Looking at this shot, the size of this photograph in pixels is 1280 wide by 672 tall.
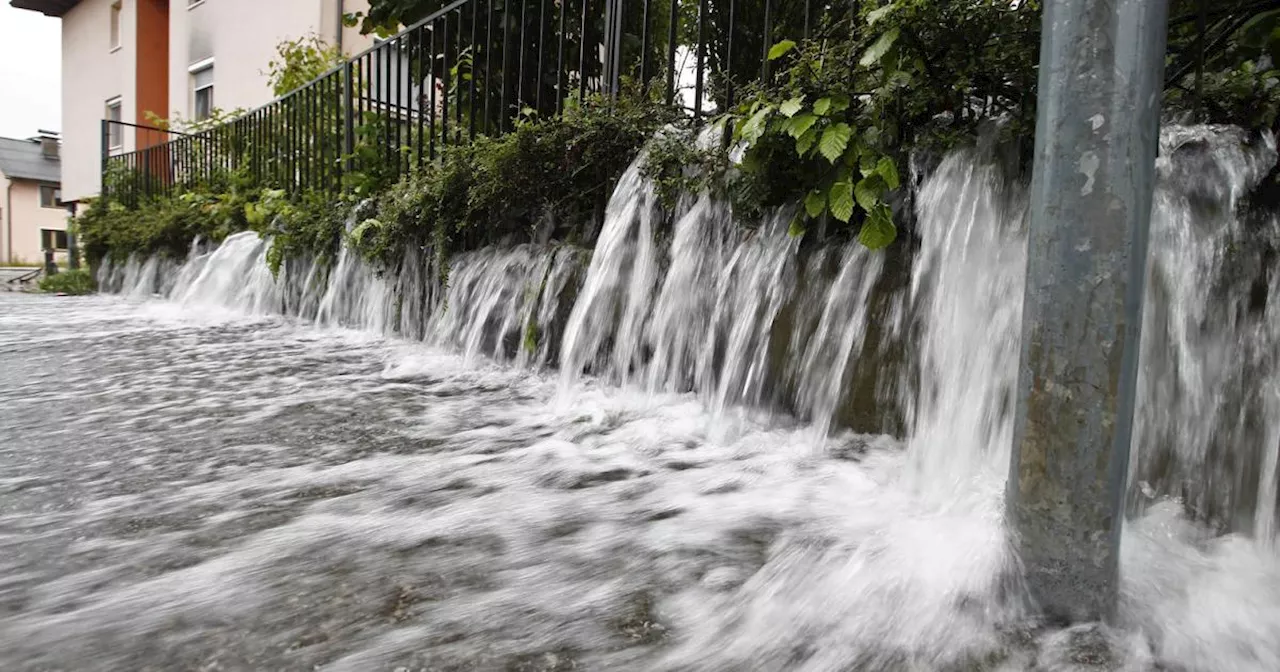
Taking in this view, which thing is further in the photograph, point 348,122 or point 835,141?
point 348,122

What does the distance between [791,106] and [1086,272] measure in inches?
65.4

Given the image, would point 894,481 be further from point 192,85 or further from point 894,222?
point 192,85

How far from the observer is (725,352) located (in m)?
3.20

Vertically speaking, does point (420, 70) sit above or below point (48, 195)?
below

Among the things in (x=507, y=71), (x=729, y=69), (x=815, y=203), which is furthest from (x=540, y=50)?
(x=815, y=203)

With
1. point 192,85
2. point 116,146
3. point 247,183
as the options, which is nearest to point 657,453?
point 247,183

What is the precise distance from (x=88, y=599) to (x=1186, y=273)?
8.56 feet

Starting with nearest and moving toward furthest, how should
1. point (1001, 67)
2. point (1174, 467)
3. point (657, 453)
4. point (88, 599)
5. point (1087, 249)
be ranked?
point (1087, 249) → point (88, 599) → point (1174, 467) → point (1001, 67) → point (657, 453)

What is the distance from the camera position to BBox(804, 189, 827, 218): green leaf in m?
2.76

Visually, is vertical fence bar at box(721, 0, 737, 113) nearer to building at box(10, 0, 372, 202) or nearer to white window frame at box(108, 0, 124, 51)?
building at box(10, 0, 372, 202)

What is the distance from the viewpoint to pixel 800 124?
2.73 meters

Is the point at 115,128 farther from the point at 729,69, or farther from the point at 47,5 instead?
the point at 729,69

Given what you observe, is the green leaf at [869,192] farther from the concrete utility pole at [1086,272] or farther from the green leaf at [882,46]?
the concrete utility pole at [1086,272]

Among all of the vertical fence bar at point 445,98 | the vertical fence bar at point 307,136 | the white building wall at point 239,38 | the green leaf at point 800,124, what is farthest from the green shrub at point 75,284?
the green leaf at point 800,124
